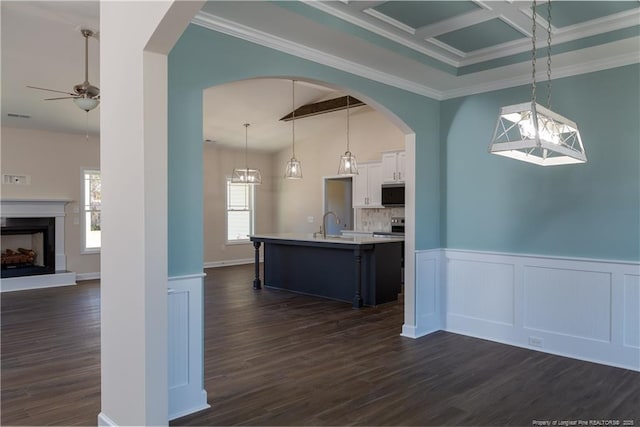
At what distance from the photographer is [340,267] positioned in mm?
6426

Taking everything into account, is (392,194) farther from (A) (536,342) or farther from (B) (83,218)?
(B) (83,218)

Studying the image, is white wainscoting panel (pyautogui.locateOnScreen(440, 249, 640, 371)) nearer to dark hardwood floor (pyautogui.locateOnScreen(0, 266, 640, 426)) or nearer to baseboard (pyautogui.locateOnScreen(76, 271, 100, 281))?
dark hardwood floor (pyautogui.locateOnScreen(0, 266, 640, 426))

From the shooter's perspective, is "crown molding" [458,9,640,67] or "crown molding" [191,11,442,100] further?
"crown molding" [458,9,640,67]

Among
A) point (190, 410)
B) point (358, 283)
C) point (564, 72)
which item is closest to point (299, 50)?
point (564, 72)

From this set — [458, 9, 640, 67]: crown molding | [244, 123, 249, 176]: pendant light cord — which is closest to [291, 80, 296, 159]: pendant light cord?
[244, 123, 249, 176]: pendant light cord

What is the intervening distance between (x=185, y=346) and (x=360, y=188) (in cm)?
656

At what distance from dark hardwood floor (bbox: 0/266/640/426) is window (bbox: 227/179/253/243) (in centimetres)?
523

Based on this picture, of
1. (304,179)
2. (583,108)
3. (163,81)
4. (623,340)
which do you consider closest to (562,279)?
(623,340)

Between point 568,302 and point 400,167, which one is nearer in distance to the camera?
point 568,302

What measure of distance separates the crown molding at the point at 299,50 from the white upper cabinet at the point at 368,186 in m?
3.93

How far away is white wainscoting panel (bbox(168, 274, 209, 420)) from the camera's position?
278 cm

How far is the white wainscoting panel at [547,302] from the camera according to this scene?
375cm

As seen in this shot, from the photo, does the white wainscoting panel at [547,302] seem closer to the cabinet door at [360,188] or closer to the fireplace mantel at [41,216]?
the cabinet door at [360,188]

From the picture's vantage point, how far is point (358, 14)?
127 inches
